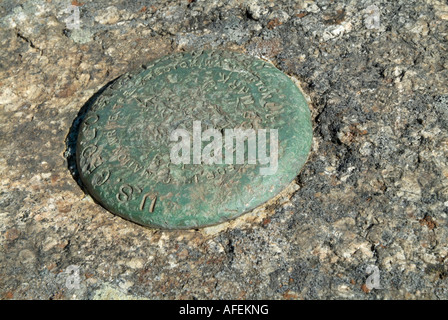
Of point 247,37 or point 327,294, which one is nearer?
point 327,294

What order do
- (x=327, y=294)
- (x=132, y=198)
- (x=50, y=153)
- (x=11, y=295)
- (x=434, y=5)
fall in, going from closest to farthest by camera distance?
(x=327, y=294) < (x=11, y=295) < (x=132, y=198) < (x=50, y=153) < (x=434, y=5)

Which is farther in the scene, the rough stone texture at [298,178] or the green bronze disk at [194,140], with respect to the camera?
the green bronze disk at [194,140]

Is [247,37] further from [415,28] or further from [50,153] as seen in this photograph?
[50,153]

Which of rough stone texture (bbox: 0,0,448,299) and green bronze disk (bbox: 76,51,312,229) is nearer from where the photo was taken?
rough stone texture (bbox: 0,0,448,299)

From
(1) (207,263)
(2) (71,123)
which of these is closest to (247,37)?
(2) (71,123)

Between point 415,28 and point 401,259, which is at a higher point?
point 415,28
